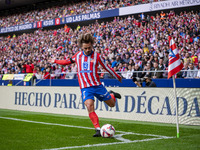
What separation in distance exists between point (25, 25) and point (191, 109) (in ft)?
103

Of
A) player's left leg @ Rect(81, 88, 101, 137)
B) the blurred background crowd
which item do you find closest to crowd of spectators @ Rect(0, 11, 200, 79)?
the blurred background crowd

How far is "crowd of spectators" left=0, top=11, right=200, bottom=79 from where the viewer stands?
13838 millimetres

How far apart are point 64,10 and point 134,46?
56.9 feet

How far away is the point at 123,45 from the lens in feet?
63.5

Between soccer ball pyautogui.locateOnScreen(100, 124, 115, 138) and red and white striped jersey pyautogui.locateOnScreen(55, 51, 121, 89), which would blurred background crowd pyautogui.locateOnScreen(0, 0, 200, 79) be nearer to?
red and white striped jersey pyautogui.locateOnScreen(55, 51, 121, 89)

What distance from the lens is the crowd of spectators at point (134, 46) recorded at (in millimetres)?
13838

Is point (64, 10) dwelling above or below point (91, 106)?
above

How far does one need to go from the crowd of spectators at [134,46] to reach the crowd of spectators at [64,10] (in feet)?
10.7

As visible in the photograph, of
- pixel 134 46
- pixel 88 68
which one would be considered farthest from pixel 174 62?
pixel 134 46

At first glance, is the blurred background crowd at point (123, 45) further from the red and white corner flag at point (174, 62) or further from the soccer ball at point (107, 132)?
the soccer ball at point (107, 132)

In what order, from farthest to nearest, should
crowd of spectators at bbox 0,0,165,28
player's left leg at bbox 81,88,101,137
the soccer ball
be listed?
crowd of spectators at bbox 0,0,165,28
player's left leg at bbox 81,88,101,137
the soccer ball

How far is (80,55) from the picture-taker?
6.43 metres

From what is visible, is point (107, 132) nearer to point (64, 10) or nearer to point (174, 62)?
point (174, 62)

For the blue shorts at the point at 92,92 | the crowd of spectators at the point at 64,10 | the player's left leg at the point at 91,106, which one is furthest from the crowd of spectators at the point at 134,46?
the player's left leg at the point at 91,106
